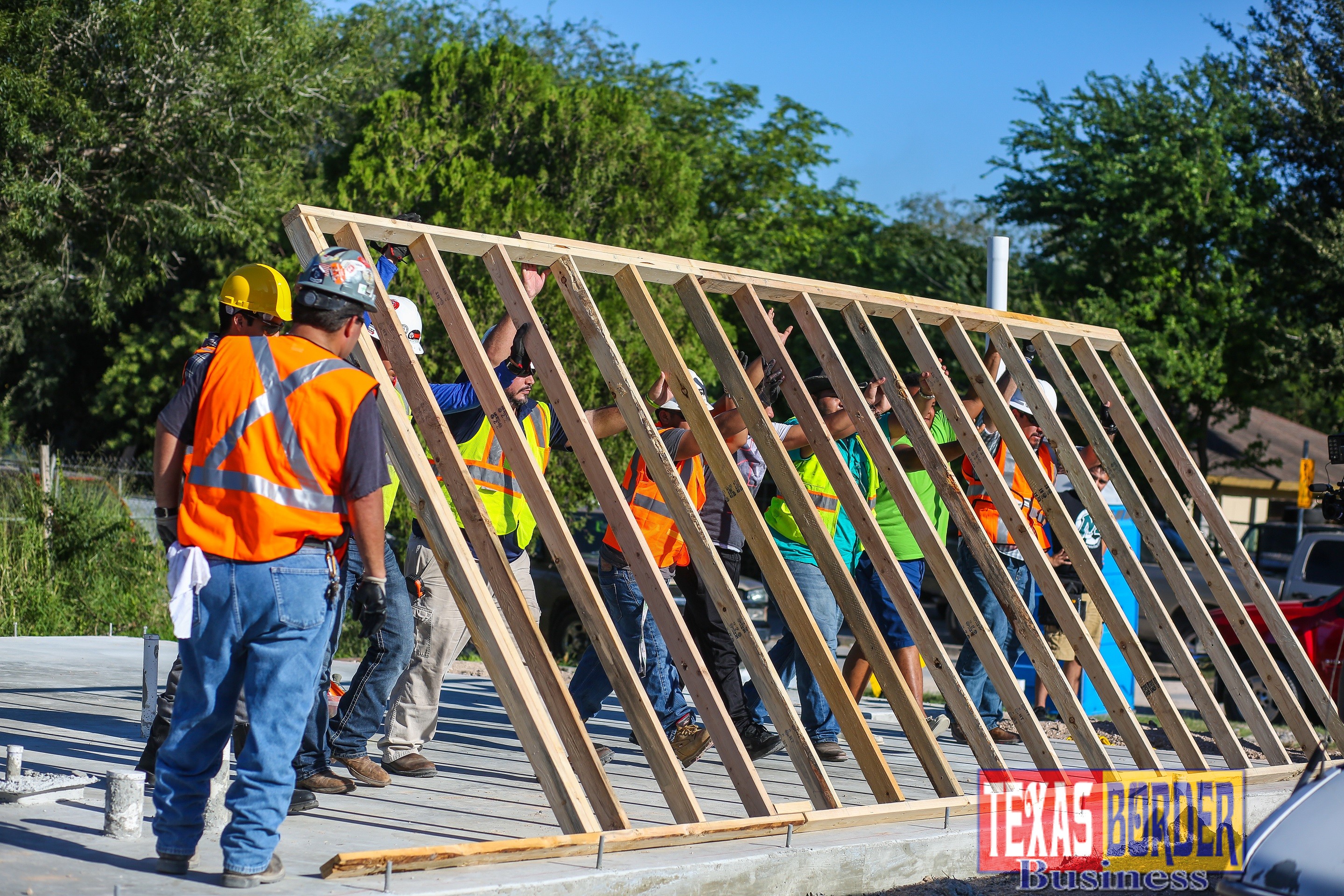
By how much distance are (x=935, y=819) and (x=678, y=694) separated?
153 cm

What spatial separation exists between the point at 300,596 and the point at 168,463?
592mm

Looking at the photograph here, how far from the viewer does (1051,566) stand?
5.73 m

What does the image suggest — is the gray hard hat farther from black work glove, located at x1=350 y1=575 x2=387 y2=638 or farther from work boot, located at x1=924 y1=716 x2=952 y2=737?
work boot, located at x1=924 y1=716 x2=952 y2=737

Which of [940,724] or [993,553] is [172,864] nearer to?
[993,553]

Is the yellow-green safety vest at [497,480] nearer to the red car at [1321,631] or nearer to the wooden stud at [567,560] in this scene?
the wooden stud at [567,560]

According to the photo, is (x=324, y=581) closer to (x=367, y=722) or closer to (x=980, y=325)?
(x=367, y=722)

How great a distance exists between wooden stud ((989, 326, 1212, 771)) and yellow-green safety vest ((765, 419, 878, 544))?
80cm

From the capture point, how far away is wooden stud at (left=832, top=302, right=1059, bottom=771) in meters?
5.20

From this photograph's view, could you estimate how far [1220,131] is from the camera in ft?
65.0

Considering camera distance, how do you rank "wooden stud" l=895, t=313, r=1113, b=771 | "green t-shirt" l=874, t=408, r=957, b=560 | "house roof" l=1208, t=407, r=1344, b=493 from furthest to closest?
1. "house roof" l=1208, t=407, r=1344, b=493
2. "green t-shirt" l=874, t=408, r=957, b=560
3. "wooden stud" l=895, t=313, r=1113, b=771

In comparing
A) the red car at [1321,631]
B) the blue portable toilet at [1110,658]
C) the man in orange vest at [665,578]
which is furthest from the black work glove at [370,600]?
the red car at [1321,631]

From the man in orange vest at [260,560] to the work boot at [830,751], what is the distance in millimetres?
3204

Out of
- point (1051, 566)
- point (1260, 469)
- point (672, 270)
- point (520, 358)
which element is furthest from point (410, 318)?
point (1260, 469)

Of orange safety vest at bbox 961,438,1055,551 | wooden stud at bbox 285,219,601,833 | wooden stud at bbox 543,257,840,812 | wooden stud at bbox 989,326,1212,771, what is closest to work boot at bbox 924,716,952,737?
orange safety vest at bbox 961,438,1055,551
